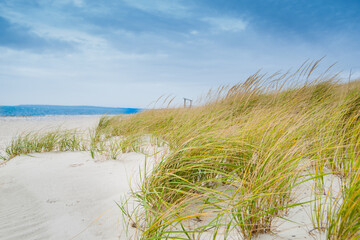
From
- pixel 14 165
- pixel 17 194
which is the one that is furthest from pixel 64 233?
pixel 14 165

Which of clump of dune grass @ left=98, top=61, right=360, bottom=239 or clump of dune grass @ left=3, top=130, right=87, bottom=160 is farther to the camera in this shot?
clump of dune grass @ left=3, top=130, right=87, bottom=160

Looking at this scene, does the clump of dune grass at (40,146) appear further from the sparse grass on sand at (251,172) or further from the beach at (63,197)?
the beach at (63,197)

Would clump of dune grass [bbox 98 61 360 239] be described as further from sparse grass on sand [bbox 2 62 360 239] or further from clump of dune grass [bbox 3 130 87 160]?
clump of dune grass [bbox 3 130 87 160]

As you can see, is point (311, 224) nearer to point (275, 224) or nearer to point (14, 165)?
point (275, 224)

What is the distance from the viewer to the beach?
51.9 inches

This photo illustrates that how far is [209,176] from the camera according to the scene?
1.51 metres

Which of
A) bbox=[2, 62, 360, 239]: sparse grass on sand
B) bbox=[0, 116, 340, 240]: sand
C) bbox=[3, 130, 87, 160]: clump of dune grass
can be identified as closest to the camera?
bbox=[2, 62, 360, 239]: sparse grass on sand

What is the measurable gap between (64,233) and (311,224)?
4.89ft

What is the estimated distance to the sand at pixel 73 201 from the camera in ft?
4.00

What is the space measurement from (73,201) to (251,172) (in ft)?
4.68

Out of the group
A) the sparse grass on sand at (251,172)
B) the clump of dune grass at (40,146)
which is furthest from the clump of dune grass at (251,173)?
the clump of dune grass at (40,146)

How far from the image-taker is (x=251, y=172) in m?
1.37

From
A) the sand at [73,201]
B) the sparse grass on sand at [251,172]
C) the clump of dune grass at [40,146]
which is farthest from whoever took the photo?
the clump of dune grass at [40,146]

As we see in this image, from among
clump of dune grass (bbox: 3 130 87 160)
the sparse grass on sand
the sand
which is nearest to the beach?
the sand
